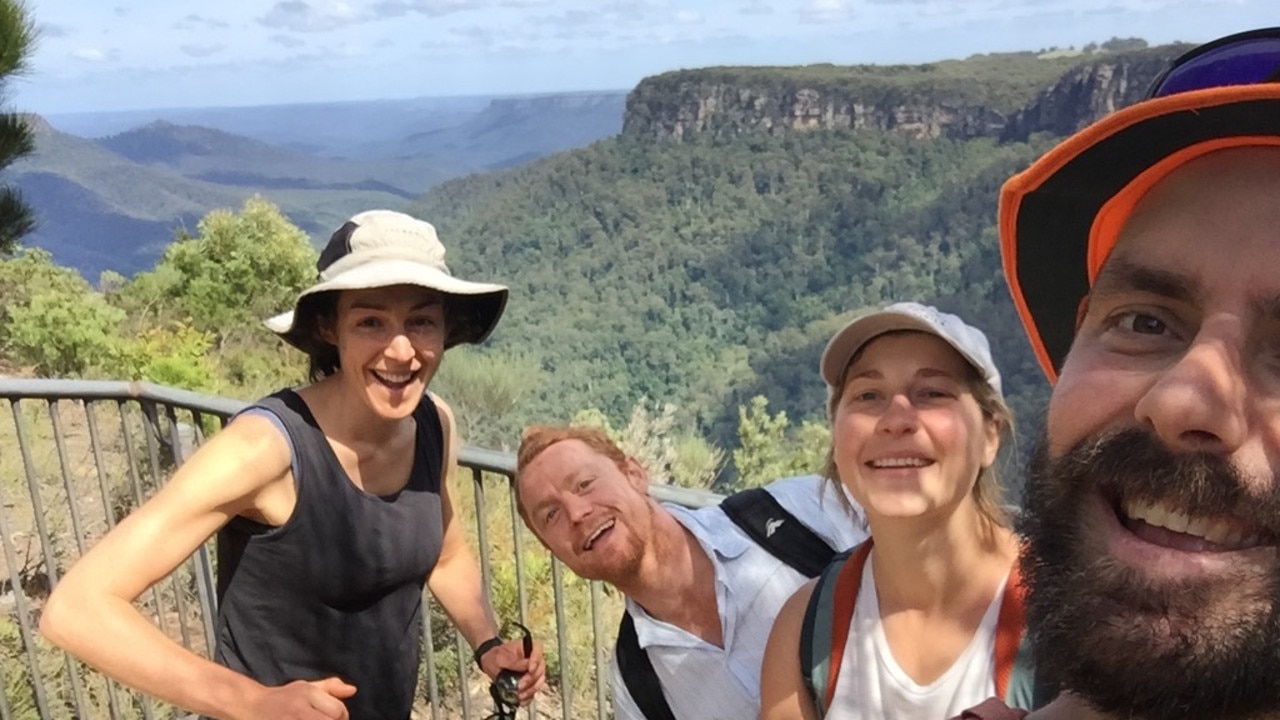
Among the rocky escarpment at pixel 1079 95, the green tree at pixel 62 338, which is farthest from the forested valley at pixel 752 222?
the green tree at pixel 62 338

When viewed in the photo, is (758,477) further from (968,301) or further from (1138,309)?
(968,301)

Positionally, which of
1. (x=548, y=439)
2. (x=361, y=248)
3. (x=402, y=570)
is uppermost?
(x=361, y=248)

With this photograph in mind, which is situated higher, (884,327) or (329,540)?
(884,327)

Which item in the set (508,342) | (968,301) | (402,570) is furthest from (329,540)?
(508,342)

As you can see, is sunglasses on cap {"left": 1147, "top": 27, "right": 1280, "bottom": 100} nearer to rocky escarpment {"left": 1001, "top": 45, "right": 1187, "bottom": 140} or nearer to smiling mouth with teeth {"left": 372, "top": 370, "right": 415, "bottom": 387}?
smiling mouth with teeth {"left": 372, "top": 370, "right": 415, "bottom": 387}

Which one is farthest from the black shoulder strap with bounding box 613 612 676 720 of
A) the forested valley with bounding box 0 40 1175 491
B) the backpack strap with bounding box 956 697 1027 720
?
the forested valley with bounding box 0 40 1175 491

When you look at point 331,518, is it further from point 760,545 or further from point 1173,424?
point 1173,424

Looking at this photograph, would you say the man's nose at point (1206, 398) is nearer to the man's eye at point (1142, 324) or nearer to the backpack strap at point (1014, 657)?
the man's eye at point (1142, 324)

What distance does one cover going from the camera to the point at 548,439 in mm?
2133

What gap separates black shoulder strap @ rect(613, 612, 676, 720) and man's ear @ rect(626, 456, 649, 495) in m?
0.33

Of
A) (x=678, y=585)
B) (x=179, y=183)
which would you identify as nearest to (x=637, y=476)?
(x=678, y=585)

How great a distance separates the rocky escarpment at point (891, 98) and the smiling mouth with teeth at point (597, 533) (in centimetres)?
6447

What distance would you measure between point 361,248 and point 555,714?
3.52 metres

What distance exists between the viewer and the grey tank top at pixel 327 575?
6.22ft
